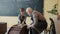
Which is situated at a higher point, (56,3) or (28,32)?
(56,3)

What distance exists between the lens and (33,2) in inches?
283

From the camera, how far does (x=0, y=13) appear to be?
292 inches

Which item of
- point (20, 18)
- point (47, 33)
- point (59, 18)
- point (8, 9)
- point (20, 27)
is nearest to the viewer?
point (59, 18)

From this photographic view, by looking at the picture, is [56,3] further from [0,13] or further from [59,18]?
[59,18]

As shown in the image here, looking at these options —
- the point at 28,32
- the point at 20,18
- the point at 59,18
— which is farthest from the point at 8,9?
the point at 59,18

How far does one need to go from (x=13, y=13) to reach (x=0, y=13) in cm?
61

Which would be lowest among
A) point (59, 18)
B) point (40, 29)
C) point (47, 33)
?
point (47, 33)

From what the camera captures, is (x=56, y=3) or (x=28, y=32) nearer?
(x=28, y=32)

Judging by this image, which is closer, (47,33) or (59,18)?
(59,18)

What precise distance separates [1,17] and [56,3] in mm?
2564

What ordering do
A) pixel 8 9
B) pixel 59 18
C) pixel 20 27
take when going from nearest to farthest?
pixel 59 18
pixel 20 27
pixel 8 9

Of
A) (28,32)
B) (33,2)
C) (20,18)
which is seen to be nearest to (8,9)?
(33,2)

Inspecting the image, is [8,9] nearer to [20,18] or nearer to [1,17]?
[1,17]

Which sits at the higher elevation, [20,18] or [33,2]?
[33,2]
